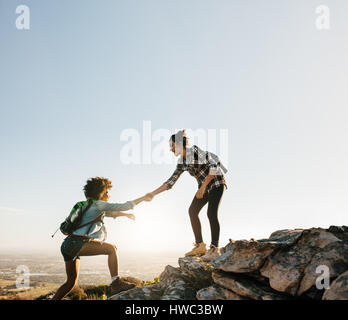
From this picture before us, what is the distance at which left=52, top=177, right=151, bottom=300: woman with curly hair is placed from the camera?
5.91 m

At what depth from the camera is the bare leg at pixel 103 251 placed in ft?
20.1

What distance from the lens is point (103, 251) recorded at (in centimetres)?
646

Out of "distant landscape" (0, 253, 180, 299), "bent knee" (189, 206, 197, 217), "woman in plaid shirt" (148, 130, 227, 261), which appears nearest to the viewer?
"woman in plaid shirt" (148, 130, 227, 261)

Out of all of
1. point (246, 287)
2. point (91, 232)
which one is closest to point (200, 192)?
point (246, 287)

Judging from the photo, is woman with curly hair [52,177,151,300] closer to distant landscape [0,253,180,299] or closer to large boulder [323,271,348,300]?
distant landscape [0,253,180,299]

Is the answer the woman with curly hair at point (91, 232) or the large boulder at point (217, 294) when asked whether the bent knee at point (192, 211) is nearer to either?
the woman with curly hair at point (91, 232)

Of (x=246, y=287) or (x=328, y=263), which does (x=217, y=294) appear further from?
(x=328, y=263)

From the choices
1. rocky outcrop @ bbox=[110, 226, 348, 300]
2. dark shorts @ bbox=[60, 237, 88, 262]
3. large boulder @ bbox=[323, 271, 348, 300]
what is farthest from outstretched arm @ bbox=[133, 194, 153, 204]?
large boulder @ bbox=[323, 271, 348, 300]

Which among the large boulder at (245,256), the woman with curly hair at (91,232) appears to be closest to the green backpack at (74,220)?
the woman with curly hair at (91,232)

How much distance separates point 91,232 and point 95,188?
1.13 metres

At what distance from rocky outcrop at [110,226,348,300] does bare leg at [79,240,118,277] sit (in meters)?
0.84

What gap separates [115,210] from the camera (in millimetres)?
6367

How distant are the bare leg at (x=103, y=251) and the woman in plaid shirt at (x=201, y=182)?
2084 mm
